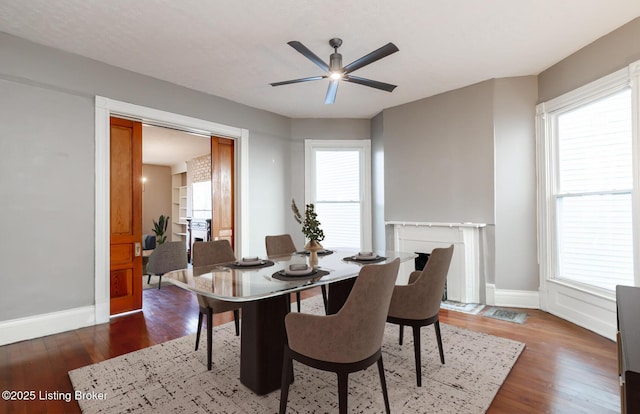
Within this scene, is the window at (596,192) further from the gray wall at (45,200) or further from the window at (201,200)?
the window at (201,200)

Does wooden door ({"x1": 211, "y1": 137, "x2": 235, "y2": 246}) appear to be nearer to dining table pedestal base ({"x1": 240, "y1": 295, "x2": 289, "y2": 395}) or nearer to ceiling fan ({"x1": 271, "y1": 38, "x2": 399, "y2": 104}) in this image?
ceiling fan ({"x1": 271, "y1": 38, "x2": 399, "y2": 104})

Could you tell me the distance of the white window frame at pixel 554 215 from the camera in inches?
104

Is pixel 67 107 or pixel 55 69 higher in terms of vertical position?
pixel 55 69

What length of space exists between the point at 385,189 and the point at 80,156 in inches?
155

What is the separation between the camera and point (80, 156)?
3.17 m

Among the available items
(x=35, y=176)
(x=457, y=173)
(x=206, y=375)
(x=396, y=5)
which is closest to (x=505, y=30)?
(x=396, y=5)

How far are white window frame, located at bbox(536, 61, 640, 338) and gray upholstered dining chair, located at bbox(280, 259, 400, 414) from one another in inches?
103

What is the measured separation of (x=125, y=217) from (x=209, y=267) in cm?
190

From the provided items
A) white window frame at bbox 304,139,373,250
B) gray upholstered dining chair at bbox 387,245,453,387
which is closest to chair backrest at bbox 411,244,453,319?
gray upholstered dining chair at bbox 387,245,453,387

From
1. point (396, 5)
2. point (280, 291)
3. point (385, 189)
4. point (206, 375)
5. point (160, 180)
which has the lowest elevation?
point (206, 375)

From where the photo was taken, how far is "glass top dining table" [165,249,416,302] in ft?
5.30

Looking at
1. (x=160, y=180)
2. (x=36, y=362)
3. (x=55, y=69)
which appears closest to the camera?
(x=36, y=362)

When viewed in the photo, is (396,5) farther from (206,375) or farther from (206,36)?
(206,375)

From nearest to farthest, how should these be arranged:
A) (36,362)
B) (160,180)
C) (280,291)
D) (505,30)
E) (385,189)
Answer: (280,291), (36,362), (505,30), (385,189), (160,180)
